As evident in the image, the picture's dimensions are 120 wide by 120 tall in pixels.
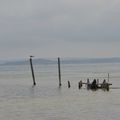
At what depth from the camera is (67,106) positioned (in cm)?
4666

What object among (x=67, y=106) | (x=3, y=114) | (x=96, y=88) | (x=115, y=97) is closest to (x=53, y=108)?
(x=67, y=106)

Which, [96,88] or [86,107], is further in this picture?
[96,88]

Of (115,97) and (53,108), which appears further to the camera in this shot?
(115,97)

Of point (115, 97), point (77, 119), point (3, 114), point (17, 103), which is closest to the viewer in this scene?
point (77, 119)

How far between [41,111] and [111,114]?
658 centimetres

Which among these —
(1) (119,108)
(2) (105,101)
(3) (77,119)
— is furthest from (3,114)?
(2) (105,101)

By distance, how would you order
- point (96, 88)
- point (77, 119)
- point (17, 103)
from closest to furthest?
point (77, 119) < point (17, 103) < point (96, 88)

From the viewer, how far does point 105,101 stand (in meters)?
51.2

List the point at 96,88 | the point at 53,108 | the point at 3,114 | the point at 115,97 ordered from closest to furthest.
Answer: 1. the point at 3,114
2. the point at 53,108
3. the point at 115,97
4. the point at 96,88

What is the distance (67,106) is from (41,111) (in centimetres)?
463

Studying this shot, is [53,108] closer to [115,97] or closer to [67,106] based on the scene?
[67,106]

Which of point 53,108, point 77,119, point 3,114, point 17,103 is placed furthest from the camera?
point 17,103

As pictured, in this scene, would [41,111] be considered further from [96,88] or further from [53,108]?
[96,88]

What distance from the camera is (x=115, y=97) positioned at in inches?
2192
